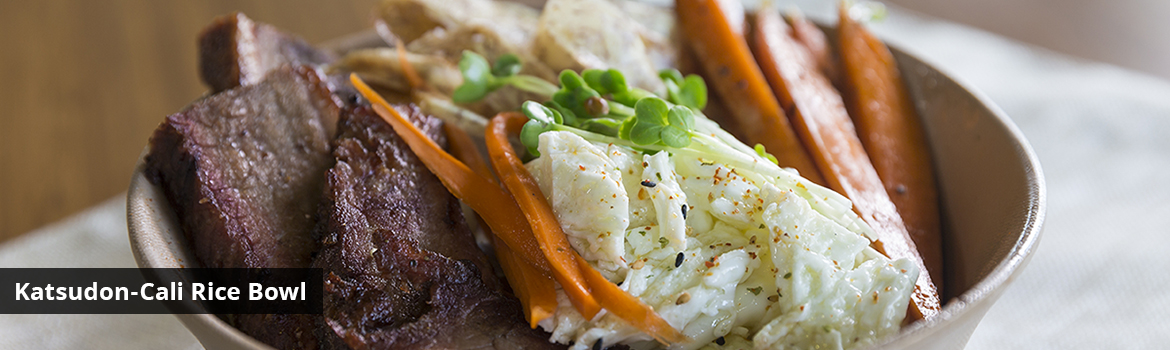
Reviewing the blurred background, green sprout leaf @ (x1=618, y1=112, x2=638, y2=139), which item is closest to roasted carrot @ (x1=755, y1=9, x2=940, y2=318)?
green sprout leaf @ (x1=618, y1=112, x2=638, y2=139)

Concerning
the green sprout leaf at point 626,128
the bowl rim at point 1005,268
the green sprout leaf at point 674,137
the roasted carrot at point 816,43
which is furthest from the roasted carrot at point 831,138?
the green sprout leaf at point 626,128

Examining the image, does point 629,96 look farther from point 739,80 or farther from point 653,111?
point 739,80

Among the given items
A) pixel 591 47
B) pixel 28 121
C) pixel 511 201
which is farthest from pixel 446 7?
pixel 28 121

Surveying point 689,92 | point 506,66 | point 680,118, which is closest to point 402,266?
point 680,118

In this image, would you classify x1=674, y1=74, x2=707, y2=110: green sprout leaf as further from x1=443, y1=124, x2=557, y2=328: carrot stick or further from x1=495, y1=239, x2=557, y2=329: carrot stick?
x1=495, y1=239, x2=557, y2=329: carrot stick

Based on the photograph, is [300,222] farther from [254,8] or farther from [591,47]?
[254,8]

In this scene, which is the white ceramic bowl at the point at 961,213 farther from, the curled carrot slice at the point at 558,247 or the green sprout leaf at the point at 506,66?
the green sprout leaf at the point at 506,66

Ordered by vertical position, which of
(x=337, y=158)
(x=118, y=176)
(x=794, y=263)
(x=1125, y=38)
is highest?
(x=337, y=158)
